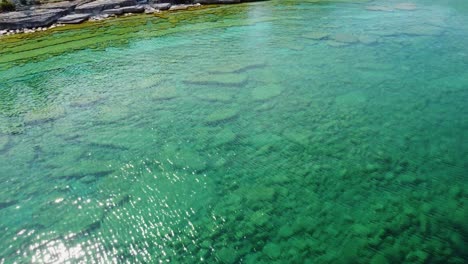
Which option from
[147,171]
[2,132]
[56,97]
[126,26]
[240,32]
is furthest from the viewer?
[126,26]

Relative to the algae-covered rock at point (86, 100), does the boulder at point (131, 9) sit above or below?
above

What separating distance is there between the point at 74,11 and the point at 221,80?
8.01 metres

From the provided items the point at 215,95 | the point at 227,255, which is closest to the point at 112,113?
the point at 215,95

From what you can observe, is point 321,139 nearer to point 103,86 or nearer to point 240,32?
point 103,86

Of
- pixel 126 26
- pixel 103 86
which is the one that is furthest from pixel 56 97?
pixel 126 26

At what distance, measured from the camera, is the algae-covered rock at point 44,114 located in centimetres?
454

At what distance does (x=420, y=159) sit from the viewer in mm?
3316

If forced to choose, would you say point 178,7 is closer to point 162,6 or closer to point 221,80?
point 162,6

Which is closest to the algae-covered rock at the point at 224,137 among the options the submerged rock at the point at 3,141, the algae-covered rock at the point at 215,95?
the algae-covered rock at the point at 215,95

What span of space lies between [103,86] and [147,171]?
2.70m

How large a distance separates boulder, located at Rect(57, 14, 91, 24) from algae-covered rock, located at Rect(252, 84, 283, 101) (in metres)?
7.62

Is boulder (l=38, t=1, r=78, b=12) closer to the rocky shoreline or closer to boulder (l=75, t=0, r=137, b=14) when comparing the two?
the rocky shoreline

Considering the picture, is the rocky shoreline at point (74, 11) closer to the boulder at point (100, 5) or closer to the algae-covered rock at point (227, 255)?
the boulder at point (100, 5)

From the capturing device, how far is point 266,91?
16.0ft
